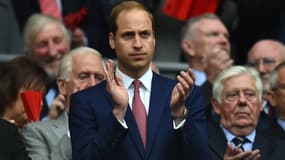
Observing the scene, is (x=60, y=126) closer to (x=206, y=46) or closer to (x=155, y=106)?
(x=155, y=106)

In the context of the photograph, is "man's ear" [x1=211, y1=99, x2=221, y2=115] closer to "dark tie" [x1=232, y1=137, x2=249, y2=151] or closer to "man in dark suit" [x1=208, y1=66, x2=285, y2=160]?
"man in dark suit" [x1=208, y1=66, x2=285, y2=160]

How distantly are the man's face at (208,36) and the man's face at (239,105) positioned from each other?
68.0 inches

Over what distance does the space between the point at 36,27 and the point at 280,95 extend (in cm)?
256

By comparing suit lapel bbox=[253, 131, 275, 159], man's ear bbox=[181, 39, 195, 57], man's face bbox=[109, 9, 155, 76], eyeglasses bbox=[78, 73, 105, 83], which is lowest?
suit lapel bbox=[253, 131, 275, 159]

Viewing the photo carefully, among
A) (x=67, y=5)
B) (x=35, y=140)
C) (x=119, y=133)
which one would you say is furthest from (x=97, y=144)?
(x=67, y=5)

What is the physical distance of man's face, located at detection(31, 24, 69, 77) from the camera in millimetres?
11383

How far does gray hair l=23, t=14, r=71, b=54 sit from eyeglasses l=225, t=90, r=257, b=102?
2.21 meters

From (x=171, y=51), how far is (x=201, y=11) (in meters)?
0.54

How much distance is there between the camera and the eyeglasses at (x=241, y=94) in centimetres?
979

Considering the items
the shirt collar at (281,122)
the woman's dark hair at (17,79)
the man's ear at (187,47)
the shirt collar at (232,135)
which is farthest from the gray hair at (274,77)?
the woman's dark hair at (17,79)

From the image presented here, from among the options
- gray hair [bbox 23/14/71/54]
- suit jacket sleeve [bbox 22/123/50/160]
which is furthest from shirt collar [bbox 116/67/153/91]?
gray hair [bbox 23/14/71/54]

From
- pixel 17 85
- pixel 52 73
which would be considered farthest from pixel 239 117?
pixel 52 73

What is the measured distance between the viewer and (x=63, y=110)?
9.62 metres

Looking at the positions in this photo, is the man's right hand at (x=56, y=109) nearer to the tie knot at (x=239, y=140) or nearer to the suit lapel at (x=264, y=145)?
the tie knot at (x=239, y=140)
